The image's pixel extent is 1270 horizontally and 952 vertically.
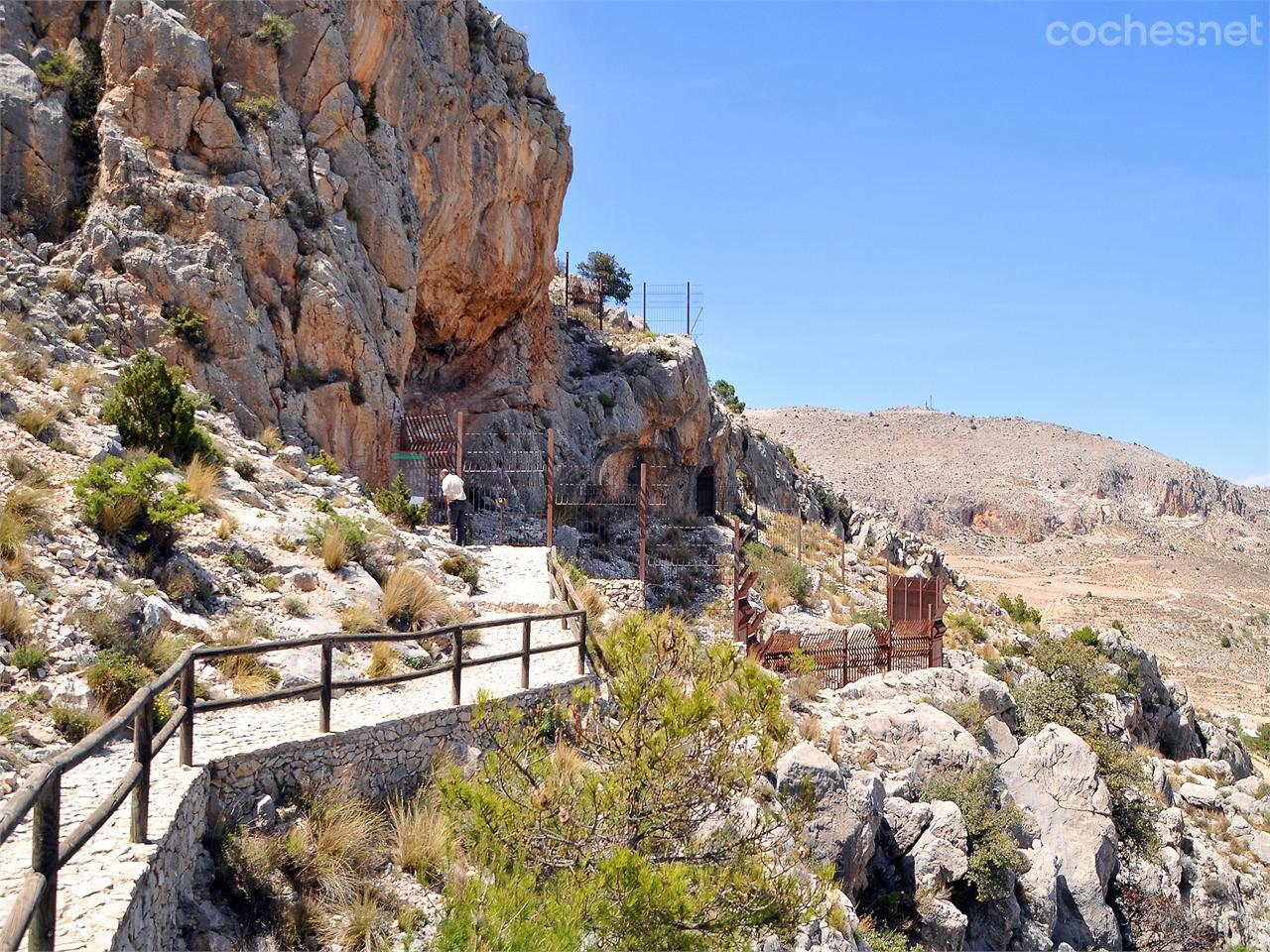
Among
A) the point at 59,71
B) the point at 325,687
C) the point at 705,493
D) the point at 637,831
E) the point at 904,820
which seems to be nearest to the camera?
the point at 637,831

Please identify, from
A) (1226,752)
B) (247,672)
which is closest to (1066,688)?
(1226,752)

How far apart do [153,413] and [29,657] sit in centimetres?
614

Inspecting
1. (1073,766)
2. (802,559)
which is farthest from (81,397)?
(802,559)

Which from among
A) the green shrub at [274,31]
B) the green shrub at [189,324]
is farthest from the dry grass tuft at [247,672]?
the green shrub at [274,31]

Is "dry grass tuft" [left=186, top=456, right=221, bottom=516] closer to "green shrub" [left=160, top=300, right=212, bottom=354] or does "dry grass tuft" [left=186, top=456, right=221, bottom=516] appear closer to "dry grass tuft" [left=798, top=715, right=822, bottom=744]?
"green shrub" [left=160, top=300, right=212, bottom=354]

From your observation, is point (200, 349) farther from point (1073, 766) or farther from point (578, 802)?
point (1073, 766)

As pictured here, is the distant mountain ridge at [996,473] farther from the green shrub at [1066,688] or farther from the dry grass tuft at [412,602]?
the dry grass tuft at [412,602]

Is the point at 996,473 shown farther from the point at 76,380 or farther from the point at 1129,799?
the point at 76,380

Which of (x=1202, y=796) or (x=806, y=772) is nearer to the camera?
(x=806, y=772)

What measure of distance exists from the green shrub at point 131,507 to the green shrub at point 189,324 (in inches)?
232

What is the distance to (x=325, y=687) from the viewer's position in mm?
7516

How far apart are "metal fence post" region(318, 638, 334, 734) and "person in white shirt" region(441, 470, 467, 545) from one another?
1095cm

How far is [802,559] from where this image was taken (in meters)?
32.8

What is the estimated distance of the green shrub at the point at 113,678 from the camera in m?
7.50
